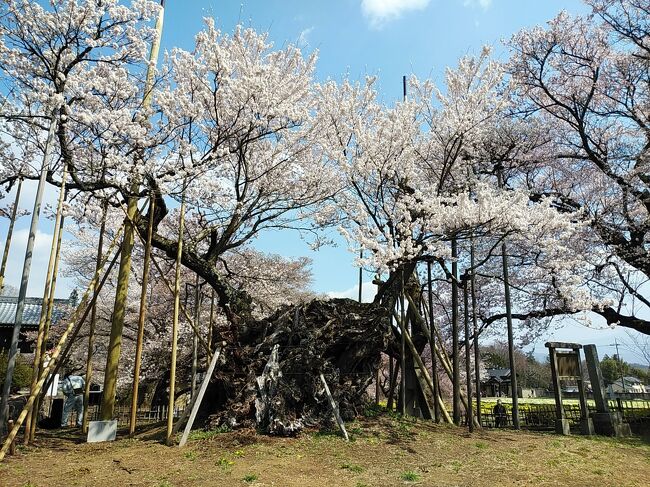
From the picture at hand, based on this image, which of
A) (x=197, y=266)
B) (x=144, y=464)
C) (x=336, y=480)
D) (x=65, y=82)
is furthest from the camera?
(x=197, y=266)

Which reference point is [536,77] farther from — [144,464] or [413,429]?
[144,464]

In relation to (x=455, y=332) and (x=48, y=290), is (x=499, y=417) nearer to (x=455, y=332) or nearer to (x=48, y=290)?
(x=455, y=332)

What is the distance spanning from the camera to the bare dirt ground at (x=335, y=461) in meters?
6.01

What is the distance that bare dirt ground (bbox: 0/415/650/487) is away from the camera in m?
6.01

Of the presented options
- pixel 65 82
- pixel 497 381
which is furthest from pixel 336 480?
pixel 497 381

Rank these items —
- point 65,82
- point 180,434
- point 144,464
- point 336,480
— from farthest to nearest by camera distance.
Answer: point 180,434 < point 65,82 < point 144,464 < point 336,480

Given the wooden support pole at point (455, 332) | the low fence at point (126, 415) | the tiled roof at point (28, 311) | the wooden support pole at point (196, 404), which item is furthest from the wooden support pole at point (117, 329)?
the tiled roof at point (28, 311)

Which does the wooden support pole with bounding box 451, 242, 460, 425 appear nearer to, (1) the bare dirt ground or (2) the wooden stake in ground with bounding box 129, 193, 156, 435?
(1) the bare dirt ground

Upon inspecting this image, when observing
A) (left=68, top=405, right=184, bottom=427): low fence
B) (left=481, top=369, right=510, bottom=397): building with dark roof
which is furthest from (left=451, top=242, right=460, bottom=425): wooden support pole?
(left=481, top=369, right=510, bottom=397): building with dark roof

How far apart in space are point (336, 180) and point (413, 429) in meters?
6.98

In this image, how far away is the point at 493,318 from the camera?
16.4 m

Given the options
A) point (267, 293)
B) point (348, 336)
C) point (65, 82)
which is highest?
point (65, 82)

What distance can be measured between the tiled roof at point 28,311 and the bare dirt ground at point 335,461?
49.6 ft

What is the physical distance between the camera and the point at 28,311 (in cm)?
2366
